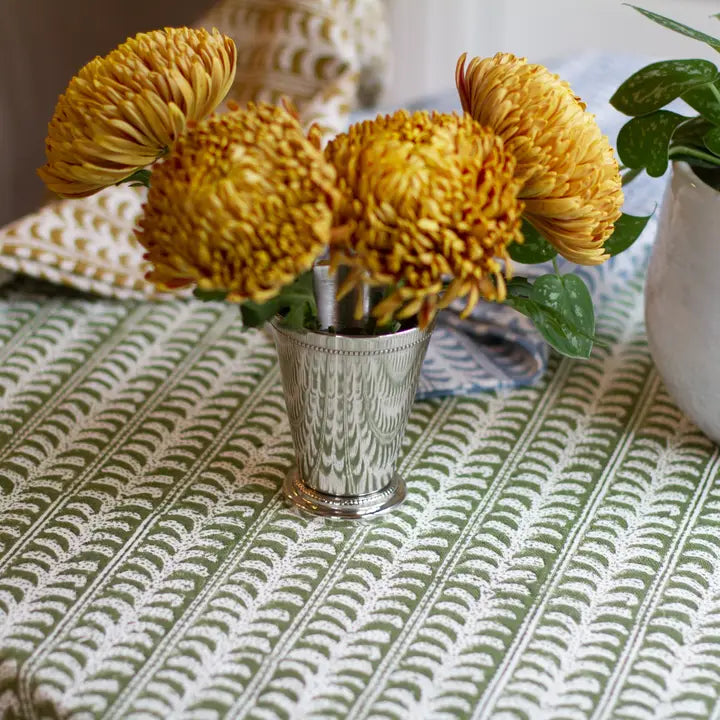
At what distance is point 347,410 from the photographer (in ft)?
1.94

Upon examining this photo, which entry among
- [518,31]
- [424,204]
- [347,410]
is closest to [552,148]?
[424,204]

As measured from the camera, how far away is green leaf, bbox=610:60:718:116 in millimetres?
601

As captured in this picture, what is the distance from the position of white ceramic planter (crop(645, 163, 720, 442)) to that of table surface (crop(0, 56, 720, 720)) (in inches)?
2.2

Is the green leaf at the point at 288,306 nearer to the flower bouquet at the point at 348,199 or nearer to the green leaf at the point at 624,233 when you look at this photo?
the flower bouquet at the point at 348,199

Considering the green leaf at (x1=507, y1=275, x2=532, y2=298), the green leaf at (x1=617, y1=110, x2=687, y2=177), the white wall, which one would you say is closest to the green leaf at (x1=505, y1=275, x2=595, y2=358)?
the green leaf at (x1=507, y1=275, x2=532, y2=298)

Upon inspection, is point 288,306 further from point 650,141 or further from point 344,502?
point 650,141

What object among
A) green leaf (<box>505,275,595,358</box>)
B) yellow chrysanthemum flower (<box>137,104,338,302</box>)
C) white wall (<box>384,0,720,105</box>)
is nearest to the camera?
yellow chrysanthemum flower (<box>137,104,338,302</box>)

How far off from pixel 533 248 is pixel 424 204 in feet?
0.46

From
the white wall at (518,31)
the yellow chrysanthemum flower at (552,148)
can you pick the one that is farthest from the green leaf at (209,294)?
the white wall at (518,31)

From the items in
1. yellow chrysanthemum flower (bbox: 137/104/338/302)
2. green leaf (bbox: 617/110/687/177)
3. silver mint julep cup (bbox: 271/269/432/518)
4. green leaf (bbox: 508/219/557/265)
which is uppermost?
yellow chrysanthemum flower (bbox: 137/104/338/302)

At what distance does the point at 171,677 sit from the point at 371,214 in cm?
26

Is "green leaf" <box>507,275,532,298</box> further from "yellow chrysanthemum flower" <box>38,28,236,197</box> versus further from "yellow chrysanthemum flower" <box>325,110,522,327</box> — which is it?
"yellow chrysanthemum flower" <box>38,28,236,197</box>

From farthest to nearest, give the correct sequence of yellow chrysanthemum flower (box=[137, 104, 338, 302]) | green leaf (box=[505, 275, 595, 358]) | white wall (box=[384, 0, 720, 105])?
white wall (box=[384, 0, 720, 105])
green leaf (box=[505, 275, 595, 358])
yellow chrysanthemum flower (box=[137, 104, 338, 302])

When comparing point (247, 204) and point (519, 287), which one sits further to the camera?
point (519, 287)
